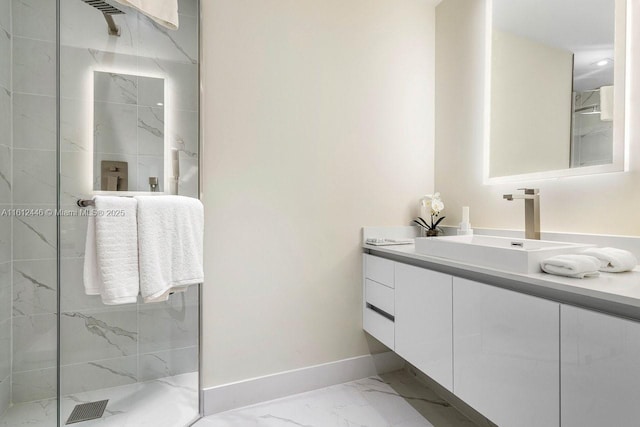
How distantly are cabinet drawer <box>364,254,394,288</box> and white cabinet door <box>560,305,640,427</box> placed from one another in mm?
848

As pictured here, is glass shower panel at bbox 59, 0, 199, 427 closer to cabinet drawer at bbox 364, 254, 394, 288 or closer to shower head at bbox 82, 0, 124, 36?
shower head at bbox 82, 0, 124, 36

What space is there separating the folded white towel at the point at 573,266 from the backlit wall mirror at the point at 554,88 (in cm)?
53

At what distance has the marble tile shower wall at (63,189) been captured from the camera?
3.80 feet

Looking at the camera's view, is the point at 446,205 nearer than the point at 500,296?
No

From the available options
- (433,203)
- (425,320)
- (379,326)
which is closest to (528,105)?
(433,203)

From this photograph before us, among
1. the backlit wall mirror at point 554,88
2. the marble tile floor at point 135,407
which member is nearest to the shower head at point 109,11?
the marble tile floor at point 135,407

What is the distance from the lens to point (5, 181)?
3.67 ft

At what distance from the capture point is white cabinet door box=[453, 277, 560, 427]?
2.90 feet

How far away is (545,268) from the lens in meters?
0.95

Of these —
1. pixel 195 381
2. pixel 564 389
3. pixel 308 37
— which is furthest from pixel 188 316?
pixel 308 37

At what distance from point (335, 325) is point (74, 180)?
145 centimetres

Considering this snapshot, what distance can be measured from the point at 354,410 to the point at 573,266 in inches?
48.3

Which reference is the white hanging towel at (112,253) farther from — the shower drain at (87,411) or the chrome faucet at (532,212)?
the chrome faucet at (532,212)

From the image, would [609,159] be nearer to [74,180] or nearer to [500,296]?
[500,296]
